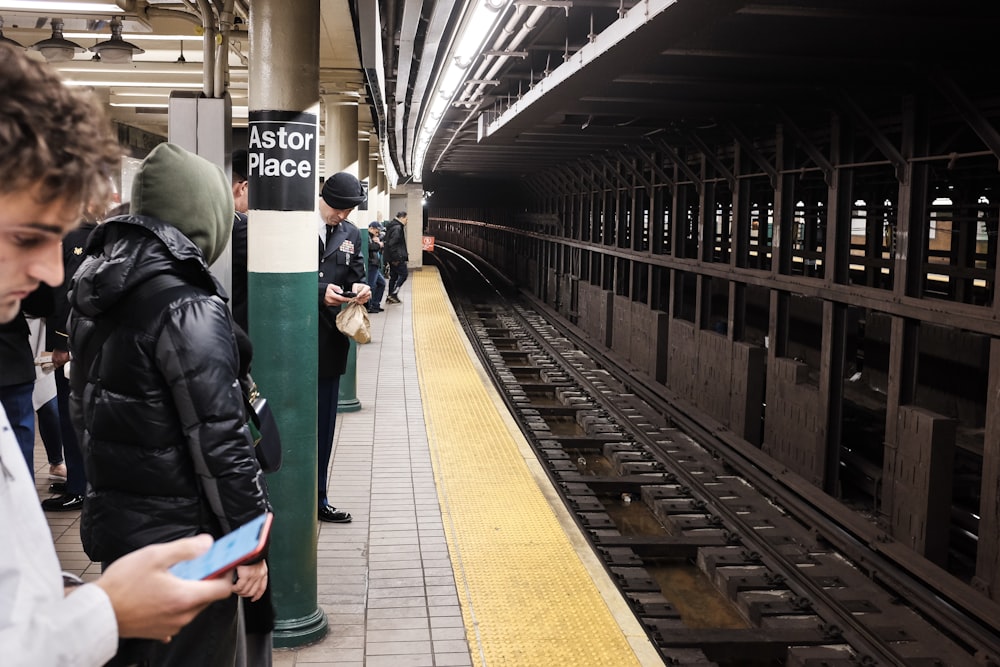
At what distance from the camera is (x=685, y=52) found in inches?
262

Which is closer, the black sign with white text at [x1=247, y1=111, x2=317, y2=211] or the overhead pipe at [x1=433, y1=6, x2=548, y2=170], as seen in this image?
the black sign with white text at [x1=247, y1=111, x2=317, y2=211]

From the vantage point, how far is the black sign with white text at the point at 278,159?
12.4 ft

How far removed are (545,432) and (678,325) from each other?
8.99ft

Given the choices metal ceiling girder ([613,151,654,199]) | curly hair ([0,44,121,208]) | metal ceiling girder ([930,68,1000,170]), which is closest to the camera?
curly hair ([0,44,121,208])

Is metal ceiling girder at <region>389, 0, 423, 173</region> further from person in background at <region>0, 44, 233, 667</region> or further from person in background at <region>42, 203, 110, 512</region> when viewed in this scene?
person in background at <region>0, 44, 233, 667</region>

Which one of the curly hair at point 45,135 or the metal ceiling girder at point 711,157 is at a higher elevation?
the metal ceiling girder at point 711,157

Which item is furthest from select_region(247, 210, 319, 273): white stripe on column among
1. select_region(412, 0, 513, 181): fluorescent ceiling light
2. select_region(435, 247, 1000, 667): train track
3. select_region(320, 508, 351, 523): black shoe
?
select_region(435, 247, 1000, 667): train track

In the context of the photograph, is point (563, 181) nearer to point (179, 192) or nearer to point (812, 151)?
point (812, 151)

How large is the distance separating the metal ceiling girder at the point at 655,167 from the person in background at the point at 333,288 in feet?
26.8

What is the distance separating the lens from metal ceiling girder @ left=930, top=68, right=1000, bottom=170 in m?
5.80

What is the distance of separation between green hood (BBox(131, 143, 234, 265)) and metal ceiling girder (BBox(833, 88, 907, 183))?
548 cm

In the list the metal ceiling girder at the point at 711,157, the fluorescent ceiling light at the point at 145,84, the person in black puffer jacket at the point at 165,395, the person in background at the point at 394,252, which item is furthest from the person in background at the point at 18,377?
the person in background at the point at 394,252

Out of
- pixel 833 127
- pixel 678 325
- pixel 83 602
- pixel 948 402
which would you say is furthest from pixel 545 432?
pixel 83 602

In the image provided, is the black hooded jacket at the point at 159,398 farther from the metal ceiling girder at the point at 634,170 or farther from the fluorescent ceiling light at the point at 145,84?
the metal ceiling girder at the point at 634,170
